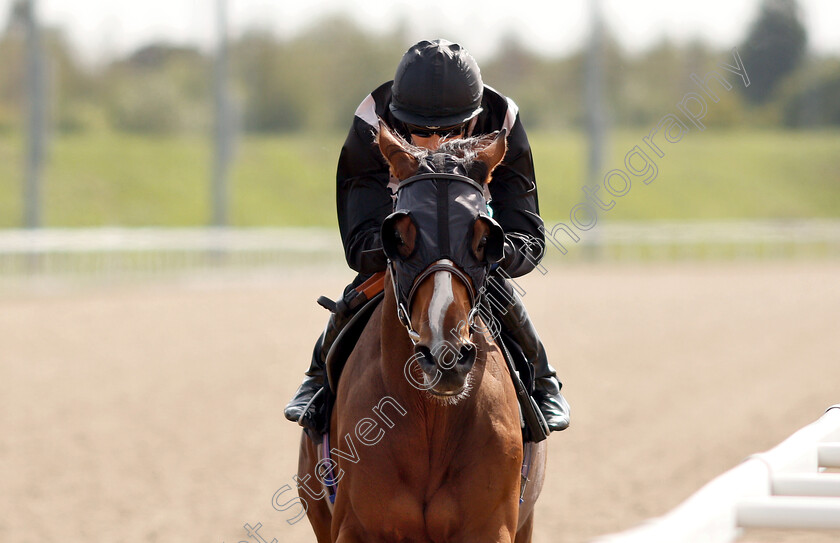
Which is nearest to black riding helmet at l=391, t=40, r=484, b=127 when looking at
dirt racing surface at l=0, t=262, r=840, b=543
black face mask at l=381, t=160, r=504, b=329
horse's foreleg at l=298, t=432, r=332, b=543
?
black face mask at l=381, t=160, r=504, b=329

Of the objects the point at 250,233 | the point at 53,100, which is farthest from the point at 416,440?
the point at 53,100

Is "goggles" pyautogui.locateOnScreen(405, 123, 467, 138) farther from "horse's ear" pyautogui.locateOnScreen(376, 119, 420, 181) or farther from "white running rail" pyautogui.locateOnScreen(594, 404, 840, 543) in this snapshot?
"white running rail" pyautogui.locateOnScreen(594, 404, 840, 543)

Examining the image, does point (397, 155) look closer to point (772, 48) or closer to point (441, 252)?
point (441, 252)

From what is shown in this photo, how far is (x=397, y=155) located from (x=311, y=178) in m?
34.4

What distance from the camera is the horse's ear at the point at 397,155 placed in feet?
10.1

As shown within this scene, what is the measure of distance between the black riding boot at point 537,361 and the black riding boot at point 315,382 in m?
0.63

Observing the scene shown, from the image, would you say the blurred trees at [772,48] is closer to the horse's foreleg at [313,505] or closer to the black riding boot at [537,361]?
the black riding boot at [537,361]

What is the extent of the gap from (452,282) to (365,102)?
3.46 feet

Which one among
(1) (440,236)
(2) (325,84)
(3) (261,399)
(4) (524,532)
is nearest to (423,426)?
(1) (440,236)

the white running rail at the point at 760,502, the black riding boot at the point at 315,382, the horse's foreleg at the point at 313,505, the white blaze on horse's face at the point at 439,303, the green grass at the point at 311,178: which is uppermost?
the white blaze on horse's face at the point at 439,303

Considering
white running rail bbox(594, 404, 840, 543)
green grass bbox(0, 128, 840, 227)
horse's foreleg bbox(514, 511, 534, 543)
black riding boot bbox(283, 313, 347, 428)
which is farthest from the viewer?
green grass bbox(0, 128, 840, 227)

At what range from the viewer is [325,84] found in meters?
42.5

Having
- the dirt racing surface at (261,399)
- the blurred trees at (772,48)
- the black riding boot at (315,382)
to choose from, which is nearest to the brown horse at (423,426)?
the black riding boot at (315,382)

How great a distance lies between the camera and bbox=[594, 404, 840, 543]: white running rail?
185 centimetres
